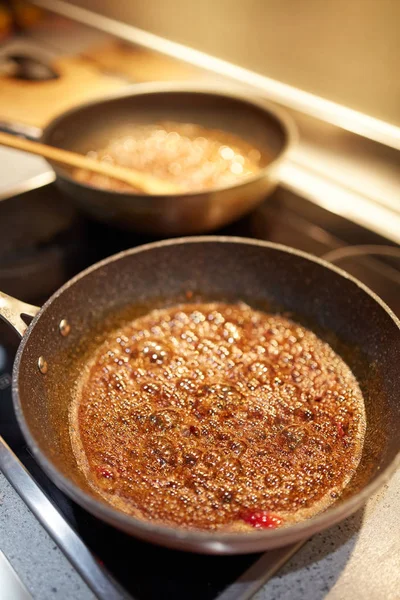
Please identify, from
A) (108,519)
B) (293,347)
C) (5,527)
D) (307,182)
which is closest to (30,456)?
(5,527)

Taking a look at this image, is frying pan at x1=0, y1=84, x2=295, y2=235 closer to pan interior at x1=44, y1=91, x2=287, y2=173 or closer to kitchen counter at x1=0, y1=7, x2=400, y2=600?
pan interior at x1=44, y1=91, x2=287, y2=173

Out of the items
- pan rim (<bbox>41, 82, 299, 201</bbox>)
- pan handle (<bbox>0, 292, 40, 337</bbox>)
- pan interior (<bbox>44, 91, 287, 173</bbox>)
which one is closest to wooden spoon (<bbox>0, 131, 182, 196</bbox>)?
pan rim (<bbox>41, 82, 299, 201</bbox>)

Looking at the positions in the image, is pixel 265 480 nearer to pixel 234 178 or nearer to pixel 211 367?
pixel 211 367

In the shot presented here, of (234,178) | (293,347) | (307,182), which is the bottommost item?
(293,347)

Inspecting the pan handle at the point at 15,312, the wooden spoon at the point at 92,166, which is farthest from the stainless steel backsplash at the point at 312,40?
the pan handle at the point at 15,312

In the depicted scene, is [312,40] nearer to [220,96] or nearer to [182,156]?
[220,96]

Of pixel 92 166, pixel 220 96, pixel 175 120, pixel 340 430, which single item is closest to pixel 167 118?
pixel 175 120
